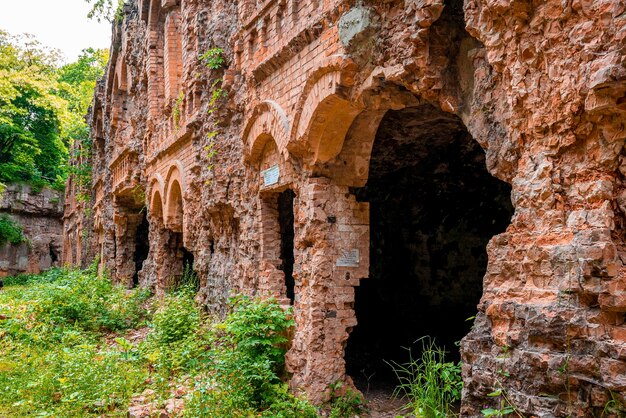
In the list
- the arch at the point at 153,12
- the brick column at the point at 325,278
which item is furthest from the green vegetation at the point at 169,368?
the arch at the point at 153,12

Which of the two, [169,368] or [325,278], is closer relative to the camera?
[325,278]

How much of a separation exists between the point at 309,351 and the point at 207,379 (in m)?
1.28

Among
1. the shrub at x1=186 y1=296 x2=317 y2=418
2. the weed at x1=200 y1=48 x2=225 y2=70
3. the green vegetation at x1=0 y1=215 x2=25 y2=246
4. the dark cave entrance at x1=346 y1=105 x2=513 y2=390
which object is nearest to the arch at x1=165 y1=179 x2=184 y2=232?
the weed at x1=200 y1=48 x2=225 y2=70

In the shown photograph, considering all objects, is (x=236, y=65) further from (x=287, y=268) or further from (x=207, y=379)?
(x=207, y=379)

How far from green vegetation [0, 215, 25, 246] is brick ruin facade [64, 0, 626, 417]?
17.5 metres

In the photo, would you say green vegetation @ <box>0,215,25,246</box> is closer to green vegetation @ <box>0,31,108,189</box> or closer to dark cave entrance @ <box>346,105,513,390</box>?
green vegetation @ <box>0,31,108,189</box>

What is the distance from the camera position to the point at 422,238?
9945 mm

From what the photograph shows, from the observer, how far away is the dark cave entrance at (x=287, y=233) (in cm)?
961

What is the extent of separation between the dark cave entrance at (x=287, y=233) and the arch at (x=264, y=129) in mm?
1837

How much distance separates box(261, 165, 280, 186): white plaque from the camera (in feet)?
23.5

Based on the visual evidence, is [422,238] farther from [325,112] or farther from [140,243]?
[140,243]

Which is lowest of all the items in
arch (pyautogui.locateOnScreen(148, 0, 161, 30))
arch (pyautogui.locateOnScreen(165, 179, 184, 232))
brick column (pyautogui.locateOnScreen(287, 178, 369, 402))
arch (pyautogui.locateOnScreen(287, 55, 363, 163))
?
brick column (pyautogui.locateOnScreen(287, 178, 369, 402))

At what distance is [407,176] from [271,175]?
310 centimetres

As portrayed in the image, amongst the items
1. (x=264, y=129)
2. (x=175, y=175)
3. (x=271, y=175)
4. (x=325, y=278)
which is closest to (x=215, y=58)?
(x=264, y=129)
